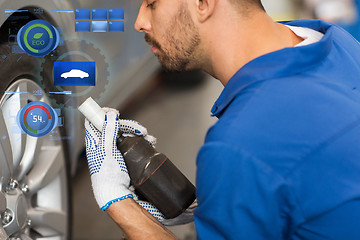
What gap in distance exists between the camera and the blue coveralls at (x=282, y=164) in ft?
2.07

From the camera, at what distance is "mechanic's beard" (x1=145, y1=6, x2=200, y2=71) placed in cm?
82

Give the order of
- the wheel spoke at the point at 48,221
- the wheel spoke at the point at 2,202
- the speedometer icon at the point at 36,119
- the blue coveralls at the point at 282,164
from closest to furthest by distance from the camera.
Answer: the blue coveralls at the point at 282,164 < the wheel spoke at the point at 2,202 < the speedometer icon at the point at 36,119 < the wheel spoke at the point at 48,221

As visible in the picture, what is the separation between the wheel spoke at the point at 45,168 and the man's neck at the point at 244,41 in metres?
0.58

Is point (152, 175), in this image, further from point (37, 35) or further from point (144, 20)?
point (37, 35)

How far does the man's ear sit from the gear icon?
38cm

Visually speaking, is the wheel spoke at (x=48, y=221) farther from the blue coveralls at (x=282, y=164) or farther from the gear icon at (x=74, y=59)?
the blue coveralls at (x=282, y=164)

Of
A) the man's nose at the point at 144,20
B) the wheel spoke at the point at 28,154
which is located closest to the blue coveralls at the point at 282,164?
the man's nose at the point at 144,20

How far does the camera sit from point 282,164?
2.09ft

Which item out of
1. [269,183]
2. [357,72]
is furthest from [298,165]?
[357,72]

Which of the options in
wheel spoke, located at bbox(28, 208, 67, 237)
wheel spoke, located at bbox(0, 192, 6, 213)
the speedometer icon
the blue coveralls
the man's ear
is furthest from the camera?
wheel spoke, located at bbox(28, 208, 67, 237)

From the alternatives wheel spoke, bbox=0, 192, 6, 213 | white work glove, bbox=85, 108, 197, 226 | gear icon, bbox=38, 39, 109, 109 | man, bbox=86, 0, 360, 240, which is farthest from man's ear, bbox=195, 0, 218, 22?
wheel spoke, bbox=0, 192, 6, 213

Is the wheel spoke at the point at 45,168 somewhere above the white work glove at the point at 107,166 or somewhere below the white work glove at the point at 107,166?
below

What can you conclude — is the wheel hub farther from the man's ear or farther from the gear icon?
the man's ear

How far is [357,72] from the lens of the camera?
2.72 feet
